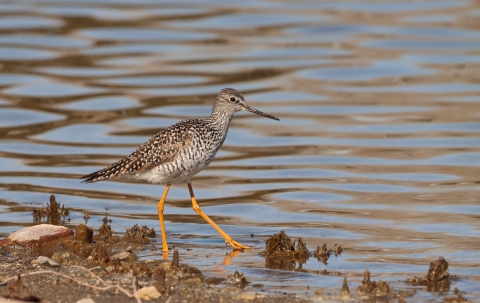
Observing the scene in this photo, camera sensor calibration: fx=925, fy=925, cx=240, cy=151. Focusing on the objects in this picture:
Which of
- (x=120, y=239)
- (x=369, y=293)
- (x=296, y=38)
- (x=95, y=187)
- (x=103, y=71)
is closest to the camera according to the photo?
(x=369, y=293)

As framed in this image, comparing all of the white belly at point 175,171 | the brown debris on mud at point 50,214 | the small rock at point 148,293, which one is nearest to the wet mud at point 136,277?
the small rock at point 148,293

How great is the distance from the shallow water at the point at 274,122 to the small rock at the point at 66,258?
125 cm

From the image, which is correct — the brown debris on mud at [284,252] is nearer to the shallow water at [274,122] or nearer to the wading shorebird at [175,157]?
the shallow water at [274,122]

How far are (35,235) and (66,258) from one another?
973mm

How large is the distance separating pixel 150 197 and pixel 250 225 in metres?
2.34

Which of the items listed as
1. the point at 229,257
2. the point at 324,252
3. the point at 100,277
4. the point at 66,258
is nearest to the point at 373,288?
the point at 324,252

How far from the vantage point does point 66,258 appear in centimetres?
980

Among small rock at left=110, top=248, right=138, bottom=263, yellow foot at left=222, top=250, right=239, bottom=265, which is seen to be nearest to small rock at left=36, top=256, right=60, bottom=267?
small rock at left=110, top=248, right=138, bottom=263

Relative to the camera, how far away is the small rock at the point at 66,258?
9758mm

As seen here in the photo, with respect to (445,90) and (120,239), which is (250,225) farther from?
(445,90)

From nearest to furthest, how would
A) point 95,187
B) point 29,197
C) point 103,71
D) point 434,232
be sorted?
point 434,232
point 29,197
point 95,187
point 103,71

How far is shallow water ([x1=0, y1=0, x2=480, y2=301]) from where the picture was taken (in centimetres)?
1168

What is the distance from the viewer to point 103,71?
2220 centimetres

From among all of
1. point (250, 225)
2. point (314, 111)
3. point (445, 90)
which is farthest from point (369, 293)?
point (445, 90)
